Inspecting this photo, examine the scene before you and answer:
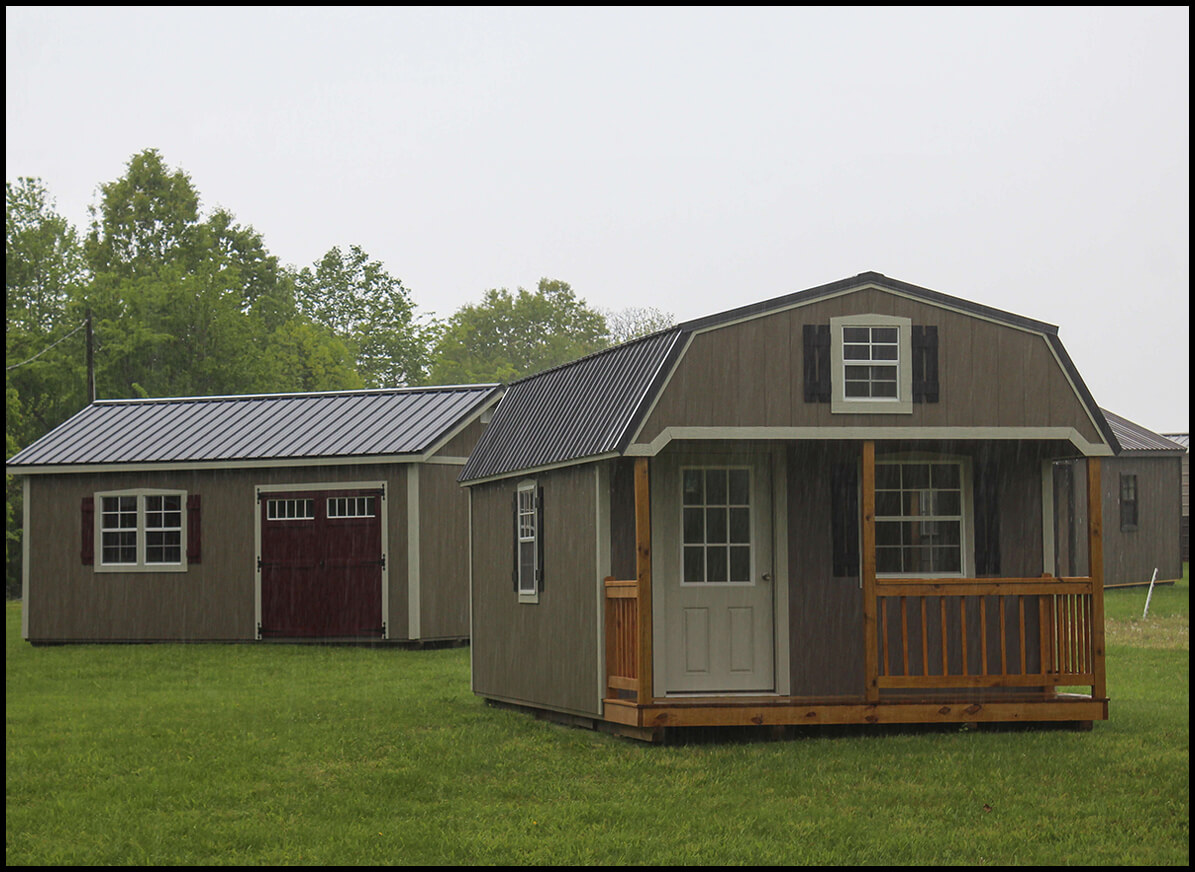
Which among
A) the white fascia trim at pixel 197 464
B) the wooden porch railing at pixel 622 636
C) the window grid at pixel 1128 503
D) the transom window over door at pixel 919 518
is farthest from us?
the window grid at pixel 1128 503

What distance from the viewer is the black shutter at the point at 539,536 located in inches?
528

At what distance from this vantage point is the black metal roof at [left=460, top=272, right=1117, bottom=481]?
11812 mm

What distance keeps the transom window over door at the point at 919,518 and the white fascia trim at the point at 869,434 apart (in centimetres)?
74

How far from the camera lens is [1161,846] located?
26.7 feet

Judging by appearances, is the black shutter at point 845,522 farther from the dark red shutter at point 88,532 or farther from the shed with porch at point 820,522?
the dark red shutter at point 88,532

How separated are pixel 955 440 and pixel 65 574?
15.1m

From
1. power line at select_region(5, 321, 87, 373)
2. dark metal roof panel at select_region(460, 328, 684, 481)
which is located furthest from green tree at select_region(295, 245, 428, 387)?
dark metal roof panel at select_region(460, 328, 684, 481)

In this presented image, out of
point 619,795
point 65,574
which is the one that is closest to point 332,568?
point 65,574

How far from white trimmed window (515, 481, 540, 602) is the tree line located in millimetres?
19776

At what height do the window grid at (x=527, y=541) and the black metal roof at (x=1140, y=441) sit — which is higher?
the black metal roof at (x=1140, y=441)

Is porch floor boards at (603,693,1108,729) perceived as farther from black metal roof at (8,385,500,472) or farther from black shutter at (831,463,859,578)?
black metal roof at (8,385,500,472)

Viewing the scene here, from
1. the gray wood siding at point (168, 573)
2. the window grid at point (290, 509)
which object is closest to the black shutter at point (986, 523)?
the gray wood siding at point (168, 573)

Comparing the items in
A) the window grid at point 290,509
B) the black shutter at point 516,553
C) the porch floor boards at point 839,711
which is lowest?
the porch floor boards at point 839,711

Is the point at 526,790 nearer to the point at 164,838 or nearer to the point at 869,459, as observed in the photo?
the point at 164,838
